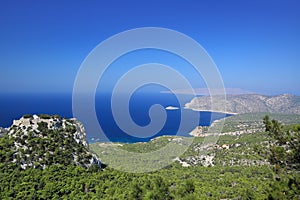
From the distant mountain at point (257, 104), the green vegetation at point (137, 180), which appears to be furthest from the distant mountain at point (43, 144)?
the distant mountain at point (257, 104)

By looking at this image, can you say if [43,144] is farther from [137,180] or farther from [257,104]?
[257,104]

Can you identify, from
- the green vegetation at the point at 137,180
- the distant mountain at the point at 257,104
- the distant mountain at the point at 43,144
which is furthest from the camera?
the distant mountain at the point at 257,104

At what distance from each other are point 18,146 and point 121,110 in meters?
9.74

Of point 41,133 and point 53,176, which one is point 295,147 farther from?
point 41,133

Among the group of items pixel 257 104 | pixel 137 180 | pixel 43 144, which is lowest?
pixel 137 180

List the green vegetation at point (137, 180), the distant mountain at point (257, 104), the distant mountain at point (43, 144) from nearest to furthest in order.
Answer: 1. the green vegetation at point (137, 180)
2. the distant mountain at point (43, 144)
3. the distant mountain at point (257, 104)

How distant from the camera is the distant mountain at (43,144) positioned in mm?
14266

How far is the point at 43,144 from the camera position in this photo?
1534 centimetres

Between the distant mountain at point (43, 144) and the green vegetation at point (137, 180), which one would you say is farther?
the distant mountain at point (43, 144)

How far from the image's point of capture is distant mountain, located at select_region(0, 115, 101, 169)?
46.8 feet

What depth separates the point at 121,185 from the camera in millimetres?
14680

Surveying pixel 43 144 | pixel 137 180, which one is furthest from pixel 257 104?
pixel 43 144

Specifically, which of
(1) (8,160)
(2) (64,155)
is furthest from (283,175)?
(1) (8,160)

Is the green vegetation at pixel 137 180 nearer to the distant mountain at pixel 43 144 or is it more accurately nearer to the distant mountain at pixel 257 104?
the distant mountain at pixel 43 144
